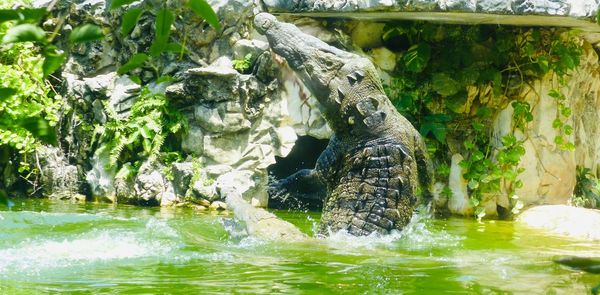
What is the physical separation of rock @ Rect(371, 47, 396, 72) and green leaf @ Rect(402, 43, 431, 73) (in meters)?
0.29

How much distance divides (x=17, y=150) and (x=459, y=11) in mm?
6687

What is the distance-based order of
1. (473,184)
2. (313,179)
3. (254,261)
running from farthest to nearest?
(473,184), (313,179), (254,261)

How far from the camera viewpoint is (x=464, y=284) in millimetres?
4160

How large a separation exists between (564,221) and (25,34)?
26.3ft

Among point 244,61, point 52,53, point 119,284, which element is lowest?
point 119,284

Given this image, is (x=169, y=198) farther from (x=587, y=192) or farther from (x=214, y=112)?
(x=587, y=192)

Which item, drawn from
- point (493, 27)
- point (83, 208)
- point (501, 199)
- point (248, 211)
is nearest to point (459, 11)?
point (493, 27)

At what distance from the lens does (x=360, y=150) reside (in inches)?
241

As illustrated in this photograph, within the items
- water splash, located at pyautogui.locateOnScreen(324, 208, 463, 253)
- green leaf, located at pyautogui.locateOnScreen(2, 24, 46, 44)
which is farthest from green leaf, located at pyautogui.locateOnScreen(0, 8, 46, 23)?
water splash, located at pyautogui.locateOnScreen(324, 208, 463, 253)

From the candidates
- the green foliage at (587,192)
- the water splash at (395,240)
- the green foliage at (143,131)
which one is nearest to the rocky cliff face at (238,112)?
the green foliage at (143,131)

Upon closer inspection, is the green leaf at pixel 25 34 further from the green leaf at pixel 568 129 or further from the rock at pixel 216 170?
the green leaf at pixel 568 129

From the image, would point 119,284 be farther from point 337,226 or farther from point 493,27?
point 493,27

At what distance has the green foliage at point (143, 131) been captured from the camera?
399 inches

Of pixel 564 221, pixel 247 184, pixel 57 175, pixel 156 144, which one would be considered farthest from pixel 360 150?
pixel 57 175
